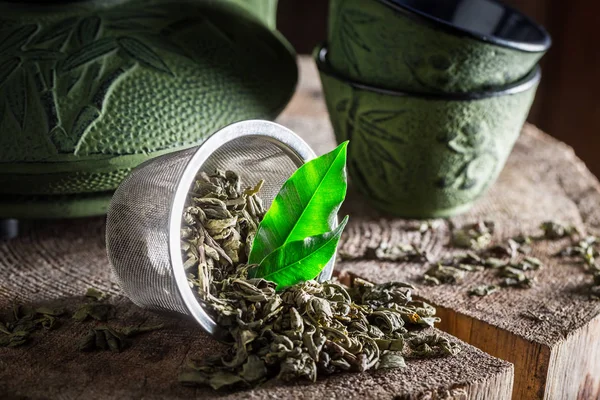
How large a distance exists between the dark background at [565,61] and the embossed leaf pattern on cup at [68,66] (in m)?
1.46

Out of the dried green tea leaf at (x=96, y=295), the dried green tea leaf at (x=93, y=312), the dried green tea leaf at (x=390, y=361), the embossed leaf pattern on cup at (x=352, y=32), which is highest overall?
the embossed leaf pattern on cup at (x=352, y=32)

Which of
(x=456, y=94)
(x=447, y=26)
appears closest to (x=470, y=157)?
(x=456, y=94)

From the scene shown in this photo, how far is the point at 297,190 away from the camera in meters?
0.86

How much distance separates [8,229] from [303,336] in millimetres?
542

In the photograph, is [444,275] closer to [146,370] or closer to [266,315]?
[266,315]

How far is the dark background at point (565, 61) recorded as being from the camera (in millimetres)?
2207

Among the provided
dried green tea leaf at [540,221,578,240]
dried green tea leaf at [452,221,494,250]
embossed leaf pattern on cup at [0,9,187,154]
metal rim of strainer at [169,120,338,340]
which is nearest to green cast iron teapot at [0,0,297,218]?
embossed leaf pattern on cup at [0,9,187,154]

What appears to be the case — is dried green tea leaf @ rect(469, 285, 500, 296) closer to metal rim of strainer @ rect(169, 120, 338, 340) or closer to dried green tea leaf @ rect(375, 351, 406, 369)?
dried green tea leaf @ rect(375, 351, 406, 369)

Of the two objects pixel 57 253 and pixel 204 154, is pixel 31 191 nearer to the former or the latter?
pixel 57 253

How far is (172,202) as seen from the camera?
0.76 metres

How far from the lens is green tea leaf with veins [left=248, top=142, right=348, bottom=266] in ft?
2.81

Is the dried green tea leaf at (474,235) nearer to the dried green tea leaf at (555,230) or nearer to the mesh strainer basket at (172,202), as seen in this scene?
the dried green tea leaf at (555,230)

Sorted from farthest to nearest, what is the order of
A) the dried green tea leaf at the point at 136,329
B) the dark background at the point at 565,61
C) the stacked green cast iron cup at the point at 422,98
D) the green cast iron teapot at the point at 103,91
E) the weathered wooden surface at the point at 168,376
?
the dark background at the point at 565,61 → the stacked green cast iron cup at the point at 422,98 → the green cast iron teapot at the point at 103,91 → the dried green tea leaf at the point at 136,329 → the weathered wooden surface at the point at 168,376

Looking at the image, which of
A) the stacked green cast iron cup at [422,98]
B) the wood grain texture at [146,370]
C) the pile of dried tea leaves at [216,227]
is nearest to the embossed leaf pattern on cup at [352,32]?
the stacked green cast iron cup at [422,98]
